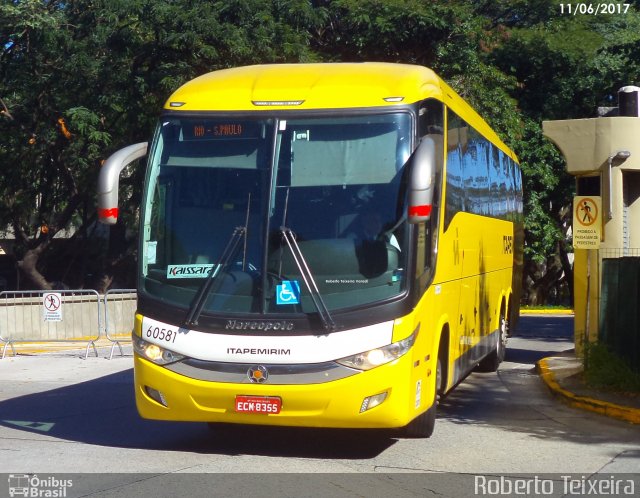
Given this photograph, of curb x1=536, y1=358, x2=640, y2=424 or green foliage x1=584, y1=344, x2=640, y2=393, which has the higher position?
green foliage x1=584, y1=344, x2=640, y2=393

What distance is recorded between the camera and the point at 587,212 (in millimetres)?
13875

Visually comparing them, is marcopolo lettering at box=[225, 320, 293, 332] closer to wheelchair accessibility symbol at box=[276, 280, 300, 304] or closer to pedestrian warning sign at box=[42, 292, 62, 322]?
wheelchair accessibility symbol at box=[276, 280, 300, 304]

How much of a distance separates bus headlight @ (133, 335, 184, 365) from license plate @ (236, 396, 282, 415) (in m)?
0.71

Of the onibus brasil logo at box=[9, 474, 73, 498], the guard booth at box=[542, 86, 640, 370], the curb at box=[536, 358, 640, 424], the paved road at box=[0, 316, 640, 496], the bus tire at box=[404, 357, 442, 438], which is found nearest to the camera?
the onibus brasil logo at box=[9, 474, 73, 498]

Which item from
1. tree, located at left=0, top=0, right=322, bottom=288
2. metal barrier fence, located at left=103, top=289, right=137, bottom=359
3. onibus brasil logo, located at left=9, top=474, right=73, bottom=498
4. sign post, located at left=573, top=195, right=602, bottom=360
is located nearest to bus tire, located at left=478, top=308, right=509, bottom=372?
sign post, located at left=573, top=195, right=602, bottom=360

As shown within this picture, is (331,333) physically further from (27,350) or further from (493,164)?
(27,350)

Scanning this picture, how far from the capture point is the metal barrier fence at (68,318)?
21609 mm

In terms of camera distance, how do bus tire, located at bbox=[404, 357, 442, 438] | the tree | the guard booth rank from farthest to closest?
the tree
the guard booth
bus tire, located at bbox=[404, 357, 442, 438]

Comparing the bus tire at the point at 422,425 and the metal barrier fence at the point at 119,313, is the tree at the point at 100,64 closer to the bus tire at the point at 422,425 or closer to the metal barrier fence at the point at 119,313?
the metal barrier fence at the point at 119,313

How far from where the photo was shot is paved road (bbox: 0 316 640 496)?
8.84m

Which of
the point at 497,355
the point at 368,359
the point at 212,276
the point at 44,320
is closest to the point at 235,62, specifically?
the point at 44,320

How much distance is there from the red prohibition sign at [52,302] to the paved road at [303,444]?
5.44 m

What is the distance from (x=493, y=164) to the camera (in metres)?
15.0

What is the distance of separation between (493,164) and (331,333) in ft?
23.4
